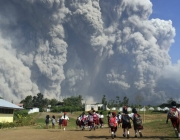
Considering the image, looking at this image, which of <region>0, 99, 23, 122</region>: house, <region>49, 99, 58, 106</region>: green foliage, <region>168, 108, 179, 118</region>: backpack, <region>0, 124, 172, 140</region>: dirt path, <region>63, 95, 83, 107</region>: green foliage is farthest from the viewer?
<region>49, 99, 58, 106</region>: green foliage

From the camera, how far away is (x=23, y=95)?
113m

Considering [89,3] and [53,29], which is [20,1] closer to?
[53,29]

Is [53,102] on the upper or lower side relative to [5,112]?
upper

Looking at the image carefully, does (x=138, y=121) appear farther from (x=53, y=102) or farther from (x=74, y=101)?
(x=53, y=102)

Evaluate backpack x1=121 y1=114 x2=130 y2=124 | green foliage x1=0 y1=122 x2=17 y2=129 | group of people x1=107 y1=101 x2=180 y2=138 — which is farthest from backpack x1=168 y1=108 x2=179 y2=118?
green foliage x1=0 y1=122 x2=17 y2=129

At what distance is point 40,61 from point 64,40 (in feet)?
42.7

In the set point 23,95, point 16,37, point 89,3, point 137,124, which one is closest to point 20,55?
point 16,37

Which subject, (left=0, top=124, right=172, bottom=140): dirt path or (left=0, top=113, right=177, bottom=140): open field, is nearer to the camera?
(left=0, top=124, right=172, bottom=140): dirt path

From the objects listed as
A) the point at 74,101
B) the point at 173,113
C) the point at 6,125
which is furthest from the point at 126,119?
the point at 74,101

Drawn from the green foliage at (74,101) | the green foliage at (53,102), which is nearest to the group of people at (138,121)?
the green foliage at (74,101)

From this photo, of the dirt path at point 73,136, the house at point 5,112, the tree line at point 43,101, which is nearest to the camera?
the dirt path at point 73,136

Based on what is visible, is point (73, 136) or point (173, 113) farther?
point (73, 136)

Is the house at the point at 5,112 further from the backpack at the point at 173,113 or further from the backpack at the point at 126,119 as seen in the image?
the backpack at the point at 173,113

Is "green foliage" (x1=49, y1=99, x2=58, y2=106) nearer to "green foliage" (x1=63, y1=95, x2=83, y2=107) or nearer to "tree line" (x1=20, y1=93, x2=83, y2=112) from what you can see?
"tree line" (x1=20, y1=93, x2=83, y2=112)
